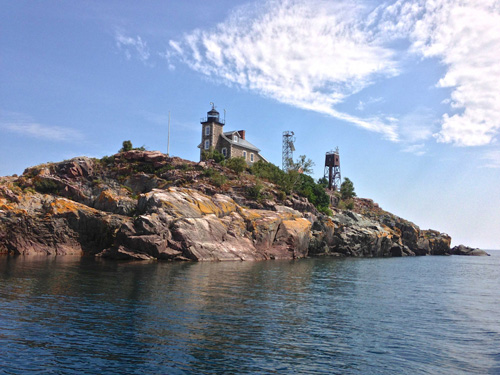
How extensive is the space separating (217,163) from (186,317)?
68144mm

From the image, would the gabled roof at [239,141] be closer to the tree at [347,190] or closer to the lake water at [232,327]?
the tree at [347,190]

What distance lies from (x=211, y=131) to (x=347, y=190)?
172ft

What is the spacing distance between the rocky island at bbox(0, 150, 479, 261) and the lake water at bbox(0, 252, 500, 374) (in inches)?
666

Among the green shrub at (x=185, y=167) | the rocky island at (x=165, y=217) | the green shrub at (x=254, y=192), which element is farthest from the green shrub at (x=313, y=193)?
the green shrub at (x=185, y=167)

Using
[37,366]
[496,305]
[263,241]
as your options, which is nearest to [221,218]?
[263,241]

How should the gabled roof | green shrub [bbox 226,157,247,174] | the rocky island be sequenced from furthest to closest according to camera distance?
1. the gabled roof
2. green shrub [bbox 226,157,247,174]
3. the rocky island

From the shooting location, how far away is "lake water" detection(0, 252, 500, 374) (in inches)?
557

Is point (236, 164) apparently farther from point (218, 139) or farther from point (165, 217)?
point (165, 217)

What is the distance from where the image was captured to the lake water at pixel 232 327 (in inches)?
557

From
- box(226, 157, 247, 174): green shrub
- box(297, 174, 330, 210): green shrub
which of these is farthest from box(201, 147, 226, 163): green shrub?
box(297, 174, 330, 210): green shrub

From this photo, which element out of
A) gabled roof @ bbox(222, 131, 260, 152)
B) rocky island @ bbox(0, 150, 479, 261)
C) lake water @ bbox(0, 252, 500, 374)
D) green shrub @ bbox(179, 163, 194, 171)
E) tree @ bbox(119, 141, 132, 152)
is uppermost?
gabled roof @ bbox(222, 131, 260, 152)

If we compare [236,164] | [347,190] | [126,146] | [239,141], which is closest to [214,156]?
[236,164]

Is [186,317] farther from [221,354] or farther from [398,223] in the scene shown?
[398,223]

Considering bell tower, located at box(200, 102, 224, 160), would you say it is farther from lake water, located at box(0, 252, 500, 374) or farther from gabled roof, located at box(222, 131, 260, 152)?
lake water, located at box(0, 252, 500, 374)
